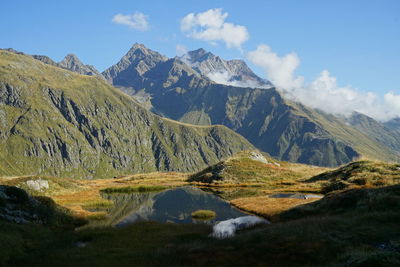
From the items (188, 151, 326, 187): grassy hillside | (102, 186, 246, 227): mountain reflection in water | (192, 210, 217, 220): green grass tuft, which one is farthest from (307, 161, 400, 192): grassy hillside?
(192, 210, 217, 220): green grass tuft

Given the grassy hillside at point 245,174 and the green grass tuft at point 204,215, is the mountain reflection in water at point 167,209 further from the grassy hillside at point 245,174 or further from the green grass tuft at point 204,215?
the grassy hillside at point 245,174

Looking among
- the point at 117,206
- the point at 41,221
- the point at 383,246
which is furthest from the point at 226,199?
the point at 383,246

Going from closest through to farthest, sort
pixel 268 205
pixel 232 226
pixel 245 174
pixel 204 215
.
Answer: pixel 232 226 < pixel 204 215 < pixel 268 205 < pixel 245 174

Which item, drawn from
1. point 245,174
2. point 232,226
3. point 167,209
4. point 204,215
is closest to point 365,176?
point 204,215

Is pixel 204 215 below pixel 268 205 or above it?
below

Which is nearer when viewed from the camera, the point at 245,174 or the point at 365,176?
the point at 365,176

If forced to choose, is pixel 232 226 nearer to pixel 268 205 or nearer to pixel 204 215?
pixel 204 215

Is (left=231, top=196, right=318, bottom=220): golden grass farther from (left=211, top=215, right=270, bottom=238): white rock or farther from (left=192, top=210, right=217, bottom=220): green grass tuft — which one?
(left=192, top=210, right=217, bottom=220): green grass tuft

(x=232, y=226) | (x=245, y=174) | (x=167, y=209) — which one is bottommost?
(x=167, y=209)

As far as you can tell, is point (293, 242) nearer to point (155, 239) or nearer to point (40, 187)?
point (155, 239)

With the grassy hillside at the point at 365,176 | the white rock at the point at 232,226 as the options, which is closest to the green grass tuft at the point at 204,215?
the white rock at the point at 232,226

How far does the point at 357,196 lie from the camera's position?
46344mm

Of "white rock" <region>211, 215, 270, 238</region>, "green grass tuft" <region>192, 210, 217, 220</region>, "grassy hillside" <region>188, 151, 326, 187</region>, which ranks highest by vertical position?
"grassy hillside" <region>188, 151, 326, 187</region>

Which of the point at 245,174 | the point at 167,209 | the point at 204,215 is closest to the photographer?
the point at 204,215
